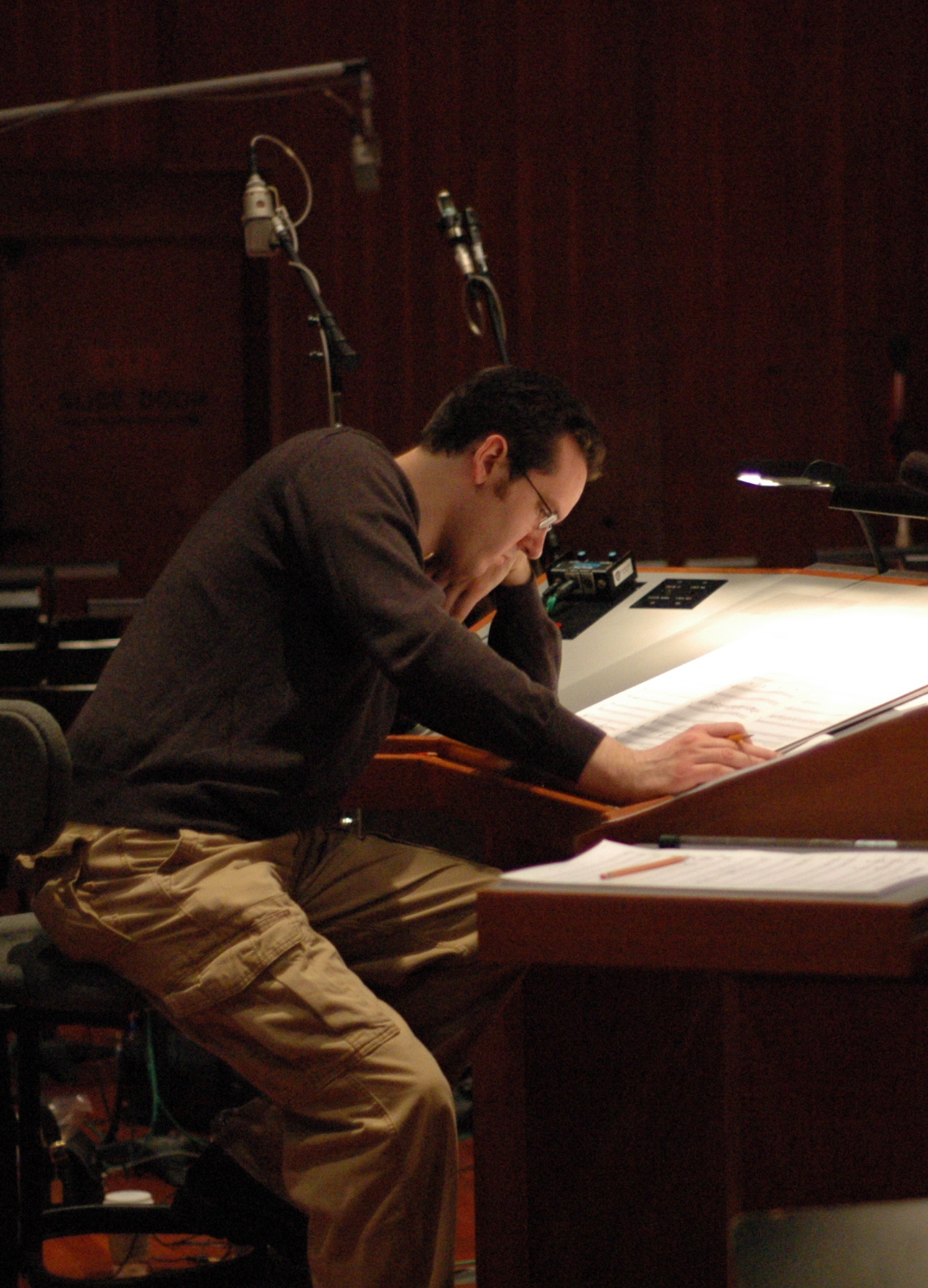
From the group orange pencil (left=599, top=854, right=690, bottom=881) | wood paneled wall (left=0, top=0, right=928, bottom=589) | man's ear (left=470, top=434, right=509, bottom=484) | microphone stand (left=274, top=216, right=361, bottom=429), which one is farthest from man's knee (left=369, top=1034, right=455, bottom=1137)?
wood paneled wall (left=0, top=0, right=928, bottom=589)

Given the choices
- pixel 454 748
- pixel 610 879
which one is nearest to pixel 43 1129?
pixel 454 748

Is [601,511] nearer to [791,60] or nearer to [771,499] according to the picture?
[771,499]

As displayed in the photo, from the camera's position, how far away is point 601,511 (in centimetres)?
519

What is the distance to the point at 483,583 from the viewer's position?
177 centimetres

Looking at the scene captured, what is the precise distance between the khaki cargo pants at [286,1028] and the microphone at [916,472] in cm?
70

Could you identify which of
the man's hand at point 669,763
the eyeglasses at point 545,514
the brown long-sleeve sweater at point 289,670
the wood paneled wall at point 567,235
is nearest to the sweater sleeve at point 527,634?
the eyeglasses at point 545,514

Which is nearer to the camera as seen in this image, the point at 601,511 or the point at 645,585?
the point at 645,585

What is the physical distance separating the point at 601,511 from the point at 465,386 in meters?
3.50

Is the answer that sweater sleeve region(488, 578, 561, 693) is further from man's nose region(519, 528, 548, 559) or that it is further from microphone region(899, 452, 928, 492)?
microphone region(899, 452, 928, 492)

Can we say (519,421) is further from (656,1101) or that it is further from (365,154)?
(365,154)

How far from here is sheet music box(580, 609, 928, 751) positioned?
1.38 m

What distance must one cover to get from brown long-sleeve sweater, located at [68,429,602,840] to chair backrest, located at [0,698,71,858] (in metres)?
0.17

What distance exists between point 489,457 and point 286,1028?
0.69 metres

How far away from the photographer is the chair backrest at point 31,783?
4.06 ft
